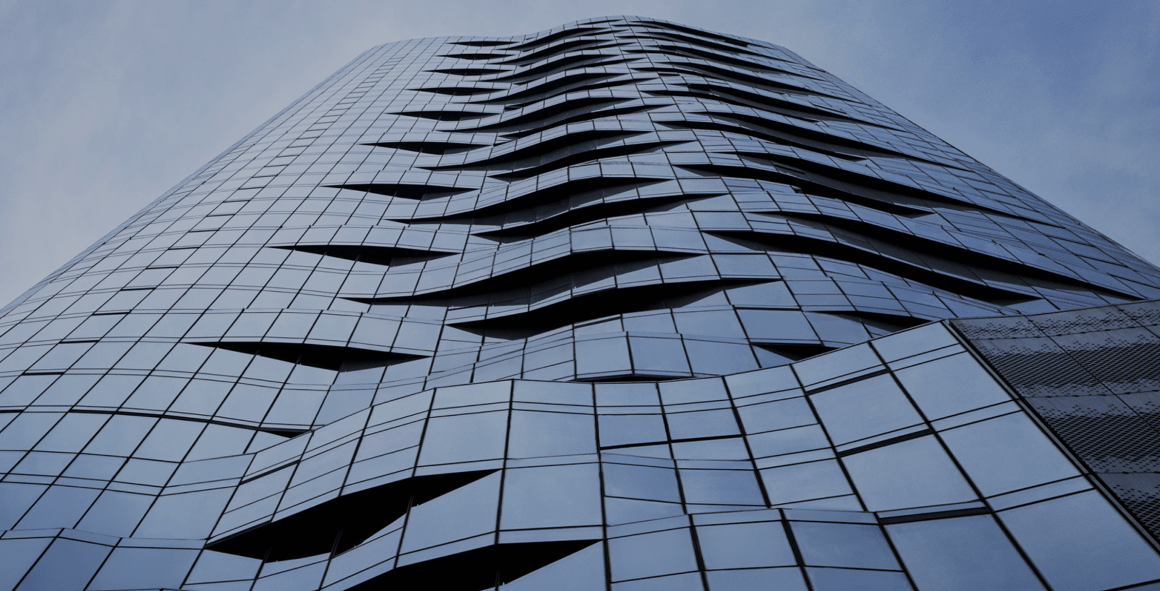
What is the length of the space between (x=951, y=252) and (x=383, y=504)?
24029 millimetres

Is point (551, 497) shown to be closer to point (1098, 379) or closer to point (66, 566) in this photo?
point (66, 566)

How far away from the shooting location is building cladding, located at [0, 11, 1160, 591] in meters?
12.8

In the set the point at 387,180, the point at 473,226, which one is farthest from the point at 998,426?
the point at 387,180

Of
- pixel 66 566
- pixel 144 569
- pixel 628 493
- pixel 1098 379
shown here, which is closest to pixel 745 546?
pixel 628 493

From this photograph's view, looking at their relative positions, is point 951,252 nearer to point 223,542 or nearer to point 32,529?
point 223,542

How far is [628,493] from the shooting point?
A: 47.6ft

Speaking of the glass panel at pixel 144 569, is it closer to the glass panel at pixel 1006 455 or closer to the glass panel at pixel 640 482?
the glass panel at pixel 640 482

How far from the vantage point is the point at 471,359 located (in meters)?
23.8

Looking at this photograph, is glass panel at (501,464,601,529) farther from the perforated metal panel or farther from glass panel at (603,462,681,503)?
the perforated metal panel

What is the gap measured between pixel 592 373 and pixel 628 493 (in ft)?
20.7

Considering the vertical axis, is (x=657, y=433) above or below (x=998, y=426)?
below

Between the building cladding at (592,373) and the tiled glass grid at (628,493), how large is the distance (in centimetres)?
7

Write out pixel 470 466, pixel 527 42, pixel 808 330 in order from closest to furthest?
1. pixel 470 466
2. pixel 808 330
3. pixel 527 42

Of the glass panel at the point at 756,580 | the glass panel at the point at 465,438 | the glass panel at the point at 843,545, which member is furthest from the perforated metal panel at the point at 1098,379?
the glass panel at the point at 465,438
